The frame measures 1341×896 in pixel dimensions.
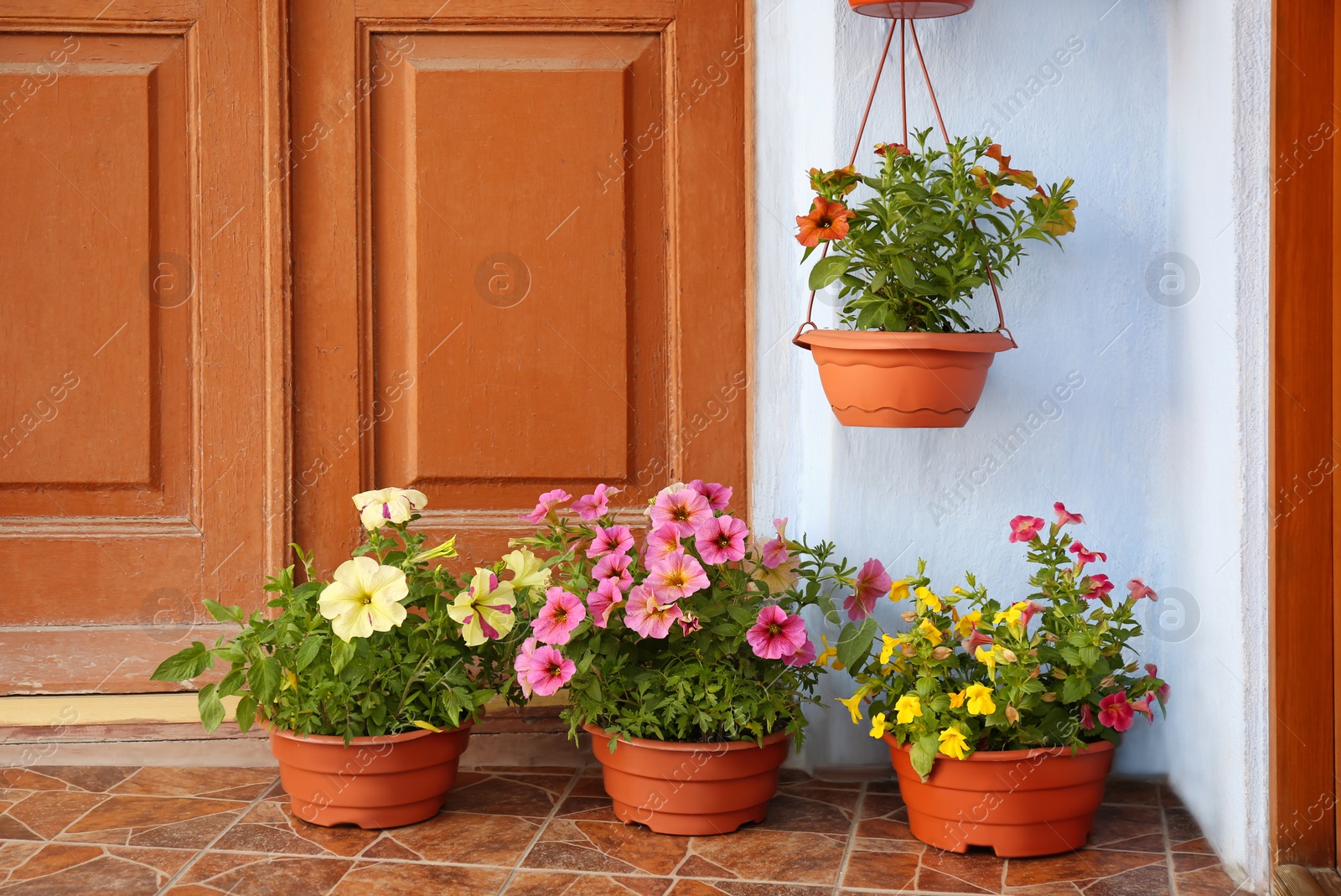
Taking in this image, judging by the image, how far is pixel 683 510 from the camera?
239cm

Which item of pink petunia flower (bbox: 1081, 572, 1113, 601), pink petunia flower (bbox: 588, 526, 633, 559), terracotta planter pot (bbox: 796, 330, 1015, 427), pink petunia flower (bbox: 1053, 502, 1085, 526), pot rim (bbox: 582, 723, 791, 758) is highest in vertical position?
terracotta planter pot (bbox: 796, 330, 1015, 427)

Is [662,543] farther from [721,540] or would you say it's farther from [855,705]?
[855,705]

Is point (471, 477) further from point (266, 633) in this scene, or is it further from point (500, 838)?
point (500, 838)

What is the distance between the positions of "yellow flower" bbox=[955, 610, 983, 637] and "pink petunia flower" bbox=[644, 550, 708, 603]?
51cm

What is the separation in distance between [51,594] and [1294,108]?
2.91m

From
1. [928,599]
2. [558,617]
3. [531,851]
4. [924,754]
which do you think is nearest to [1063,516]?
[928,599]

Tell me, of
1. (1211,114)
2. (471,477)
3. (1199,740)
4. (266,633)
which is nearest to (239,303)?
(471,477)

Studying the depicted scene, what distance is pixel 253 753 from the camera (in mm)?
2793

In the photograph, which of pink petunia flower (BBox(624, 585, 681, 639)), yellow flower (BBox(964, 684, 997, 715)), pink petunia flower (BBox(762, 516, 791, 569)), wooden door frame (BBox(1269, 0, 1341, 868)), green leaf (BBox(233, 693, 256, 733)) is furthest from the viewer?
pink petunia flower (BBox(762, 516, 791, 569))

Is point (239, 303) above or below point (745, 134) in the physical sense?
below

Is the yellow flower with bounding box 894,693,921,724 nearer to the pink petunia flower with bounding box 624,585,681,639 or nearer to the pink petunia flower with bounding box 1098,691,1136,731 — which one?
the pink petunia flower with bounding box 1098,691,1136,731

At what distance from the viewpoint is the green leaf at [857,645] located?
7.83ft

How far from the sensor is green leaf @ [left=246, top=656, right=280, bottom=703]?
7.58 ft

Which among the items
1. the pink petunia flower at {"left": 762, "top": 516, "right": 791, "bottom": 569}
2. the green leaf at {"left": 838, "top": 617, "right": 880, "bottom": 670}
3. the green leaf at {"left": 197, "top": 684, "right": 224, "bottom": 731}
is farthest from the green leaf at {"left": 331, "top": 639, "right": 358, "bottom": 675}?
the green leaf at {"left": 838, "top": 617, "right": 880, "bottom": 670}
